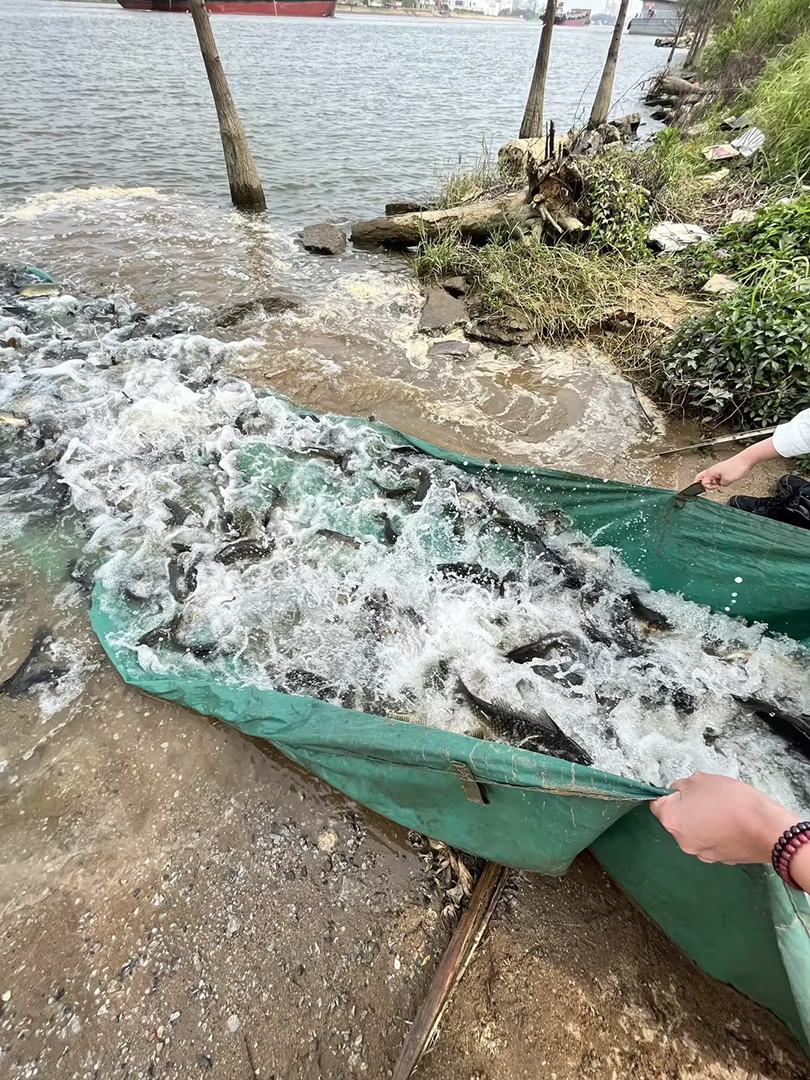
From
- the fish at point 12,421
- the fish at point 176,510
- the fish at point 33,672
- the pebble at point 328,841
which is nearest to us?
the pebble at point 328,841

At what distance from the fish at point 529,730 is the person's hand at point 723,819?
95cm

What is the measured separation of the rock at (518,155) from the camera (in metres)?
9.28

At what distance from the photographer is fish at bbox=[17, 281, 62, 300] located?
6.89 metres

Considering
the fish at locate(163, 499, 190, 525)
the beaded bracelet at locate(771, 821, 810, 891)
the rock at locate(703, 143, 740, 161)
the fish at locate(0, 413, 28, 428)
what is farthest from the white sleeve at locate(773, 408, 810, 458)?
the rock at locate(703, 143, 740, 161)

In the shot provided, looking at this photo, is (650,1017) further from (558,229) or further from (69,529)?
(558,229)

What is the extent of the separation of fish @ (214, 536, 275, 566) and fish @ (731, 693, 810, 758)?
9.88ft

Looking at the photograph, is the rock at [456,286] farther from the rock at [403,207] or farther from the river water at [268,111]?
the river water at [268,111]

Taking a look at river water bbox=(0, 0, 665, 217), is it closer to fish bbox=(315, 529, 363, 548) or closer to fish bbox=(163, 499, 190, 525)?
fish bbox=(163, 499, 190, 525)

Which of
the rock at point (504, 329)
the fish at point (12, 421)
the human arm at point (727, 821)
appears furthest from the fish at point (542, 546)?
the fish at point (12, 421)

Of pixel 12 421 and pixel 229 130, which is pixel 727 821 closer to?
pixel 12 421

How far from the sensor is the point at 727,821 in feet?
4.94

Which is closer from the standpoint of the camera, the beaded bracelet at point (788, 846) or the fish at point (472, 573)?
the beaded bracelet at point (788, 846)

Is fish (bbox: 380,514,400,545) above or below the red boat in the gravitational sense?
below

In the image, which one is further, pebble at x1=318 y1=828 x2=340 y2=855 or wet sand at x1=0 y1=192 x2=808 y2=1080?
pebble at x1=318 y1=828 x2=340 y2=855
